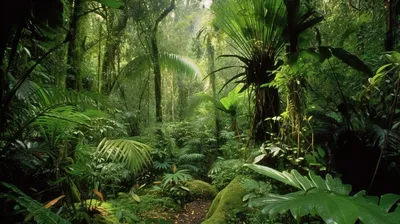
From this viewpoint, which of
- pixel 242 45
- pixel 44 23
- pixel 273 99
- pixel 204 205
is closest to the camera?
pixel 44 23

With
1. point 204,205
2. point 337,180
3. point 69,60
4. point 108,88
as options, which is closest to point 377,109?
point 337,180

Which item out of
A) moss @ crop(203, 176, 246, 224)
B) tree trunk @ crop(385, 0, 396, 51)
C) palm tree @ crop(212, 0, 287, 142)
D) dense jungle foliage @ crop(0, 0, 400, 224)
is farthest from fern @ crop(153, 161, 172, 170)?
tree trunk @ crop(385, 0, 396, 51)

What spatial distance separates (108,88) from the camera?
233 inches

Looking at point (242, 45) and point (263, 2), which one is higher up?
point (263, 2)

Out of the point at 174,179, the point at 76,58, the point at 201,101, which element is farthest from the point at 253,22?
the point at 201,101

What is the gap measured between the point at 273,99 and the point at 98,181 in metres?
2.74

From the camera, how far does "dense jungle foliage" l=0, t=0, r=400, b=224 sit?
1.63 meters

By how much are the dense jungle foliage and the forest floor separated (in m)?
0.02

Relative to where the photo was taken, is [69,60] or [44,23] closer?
[44,23]

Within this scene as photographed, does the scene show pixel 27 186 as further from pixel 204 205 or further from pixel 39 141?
pixel 204 205

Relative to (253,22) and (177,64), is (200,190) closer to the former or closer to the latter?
(253,22)

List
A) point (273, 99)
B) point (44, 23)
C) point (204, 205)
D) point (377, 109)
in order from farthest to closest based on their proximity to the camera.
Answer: point (204, 205) → point (273, 99) → point (377, 109) → point (44, 23)

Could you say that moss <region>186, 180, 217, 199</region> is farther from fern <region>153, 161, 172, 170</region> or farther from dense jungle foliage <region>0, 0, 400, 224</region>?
fern <region>153, 161, 172, 170</region>

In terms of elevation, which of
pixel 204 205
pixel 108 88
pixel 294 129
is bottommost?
pixel 204 205
